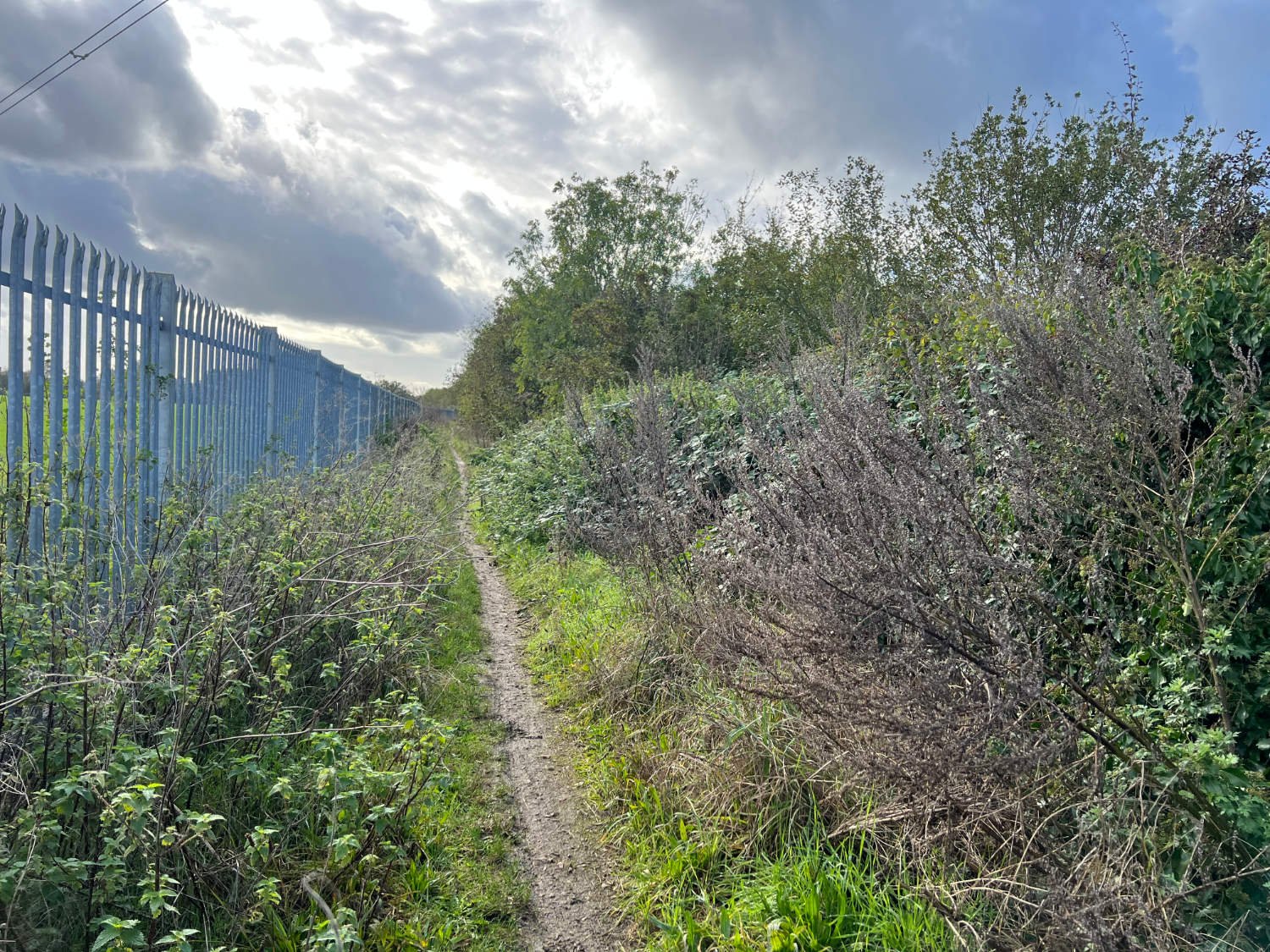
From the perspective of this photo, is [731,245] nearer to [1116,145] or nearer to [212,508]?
[1116,145]

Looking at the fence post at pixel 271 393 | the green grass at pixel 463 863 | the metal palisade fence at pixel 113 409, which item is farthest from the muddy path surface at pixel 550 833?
the fence post at pixel 271 393

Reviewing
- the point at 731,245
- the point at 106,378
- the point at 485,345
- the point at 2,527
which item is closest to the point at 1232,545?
the point at 2,527

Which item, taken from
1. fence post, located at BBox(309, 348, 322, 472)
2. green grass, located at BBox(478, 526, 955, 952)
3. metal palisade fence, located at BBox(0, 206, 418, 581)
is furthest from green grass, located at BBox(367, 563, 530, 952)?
fence post, located at BBox(309, 348, 322, 472)

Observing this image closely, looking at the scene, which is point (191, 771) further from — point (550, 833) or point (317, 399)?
point (317, 399)

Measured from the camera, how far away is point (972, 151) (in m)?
14.9

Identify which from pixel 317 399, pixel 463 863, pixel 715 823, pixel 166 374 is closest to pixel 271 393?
pixel 317 399

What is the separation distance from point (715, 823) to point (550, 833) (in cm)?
85

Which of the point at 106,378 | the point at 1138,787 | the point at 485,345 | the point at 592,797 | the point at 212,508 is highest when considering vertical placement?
the point at 485,345

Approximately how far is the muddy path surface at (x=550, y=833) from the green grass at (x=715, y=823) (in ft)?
0.39

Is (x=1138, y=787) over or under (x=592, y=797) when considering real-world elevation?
over

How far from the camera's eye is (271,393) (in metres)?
9.02

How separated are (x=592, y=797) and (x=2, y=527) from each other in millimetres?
2783

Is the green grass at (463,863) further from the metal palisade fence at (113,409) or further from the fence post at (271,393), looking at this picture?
the fence post at (271,393)

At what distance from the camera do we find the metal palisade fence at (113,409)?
392cm
